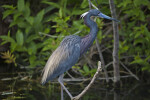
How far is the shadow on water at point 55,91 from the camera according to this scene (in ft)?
21.8

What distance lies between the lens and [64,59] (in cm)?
577

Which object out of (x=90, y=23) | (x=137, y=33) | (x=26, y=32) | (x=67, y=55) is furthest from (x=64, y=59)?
(x=26, y=32)

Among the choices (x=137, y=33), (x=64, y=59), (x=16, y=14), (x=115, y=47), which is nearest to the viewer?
(x=64, y=59)

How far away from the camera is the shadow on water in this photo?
664 cm

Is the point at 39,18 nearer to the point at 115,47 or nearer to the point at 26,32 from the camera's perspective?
the point at 26,32

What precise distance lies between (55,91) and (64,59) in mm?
1533

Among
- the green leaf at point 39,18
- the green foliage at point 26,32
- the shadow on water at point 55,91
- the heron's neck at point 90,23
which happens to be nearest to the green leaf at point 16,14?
the green foliage at point 26,32

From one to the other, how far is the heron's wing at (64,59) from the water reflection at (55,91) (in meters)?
0.98

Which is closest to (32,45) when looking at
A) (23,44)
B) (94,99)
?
(23,44)

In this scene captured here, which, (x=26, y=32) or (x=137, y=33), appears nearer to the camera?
(x=137, y=33)

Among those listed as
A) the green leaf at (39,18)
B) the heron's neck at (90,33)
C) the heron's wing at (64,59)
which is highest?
the green leaf at (39,18)

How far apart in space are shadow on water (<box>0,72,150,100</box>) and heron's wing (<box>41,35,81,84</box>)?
38.5 inches

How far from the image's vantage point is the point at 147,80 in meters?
7.71

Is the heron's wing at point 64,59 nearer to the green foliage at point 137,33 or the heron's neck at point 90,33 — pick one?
the heron's neck at point 90,33
